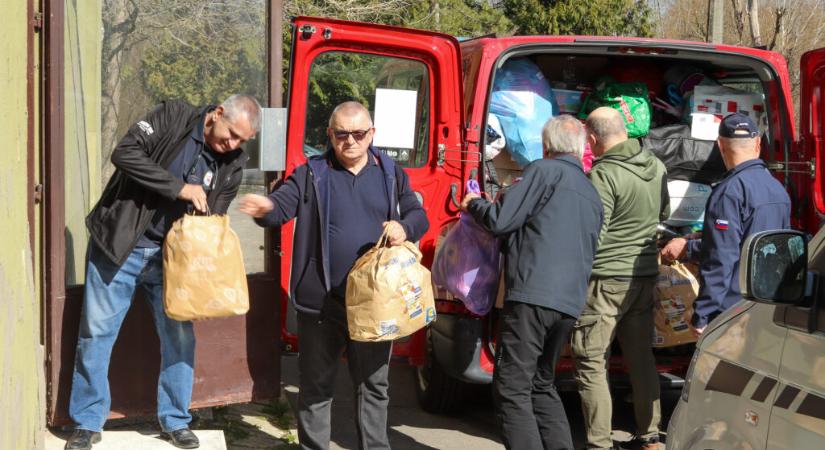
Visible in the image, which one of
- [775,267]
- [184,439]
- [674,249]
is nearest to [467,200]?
[674,249]

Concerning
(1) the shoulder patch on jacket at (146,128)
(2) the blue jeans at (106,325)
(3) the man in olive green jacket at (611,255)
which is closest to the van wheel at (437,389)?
(3) the man in olive green jacket at (611,255)

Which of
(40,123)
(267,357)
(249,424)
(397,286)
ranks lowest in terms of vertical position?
(249,424)

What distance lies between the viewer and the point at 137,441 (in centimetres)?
489

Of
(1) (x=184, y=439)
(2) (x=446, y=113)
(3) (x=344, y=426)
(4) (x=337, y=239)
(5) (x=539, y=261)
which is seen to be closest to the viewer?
(4) (x=337, y=239)

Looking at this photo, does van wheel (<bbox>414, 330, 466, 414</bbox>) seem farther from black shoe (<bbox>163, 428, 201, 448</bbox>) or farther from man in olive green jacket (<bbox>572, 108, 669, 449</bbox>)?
black shoe (<bbox>163, 428, 201, 448</bbox>)

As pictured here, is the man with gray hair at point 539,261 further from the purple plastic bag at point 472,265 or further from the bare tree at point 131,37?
the bare tree at point 131,37

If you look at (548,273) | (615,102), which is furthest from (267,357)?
(615,102)

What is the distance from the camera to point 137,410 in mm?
5102

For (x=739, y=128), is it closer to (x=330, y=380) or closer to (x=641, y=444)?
(x=641, y=444)

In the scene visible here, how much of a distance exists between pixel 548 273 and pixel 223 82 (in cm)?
191

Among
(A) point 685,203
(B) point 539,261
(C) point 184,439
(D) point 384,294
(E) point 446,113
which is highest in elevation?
(E) point 446,113

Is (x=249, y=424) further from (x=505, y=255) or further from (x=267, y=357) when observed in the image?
(x=505, y=255)

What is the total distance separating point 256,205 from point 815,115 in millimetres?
3311

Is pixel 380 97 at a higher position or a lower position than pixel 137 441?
higher
